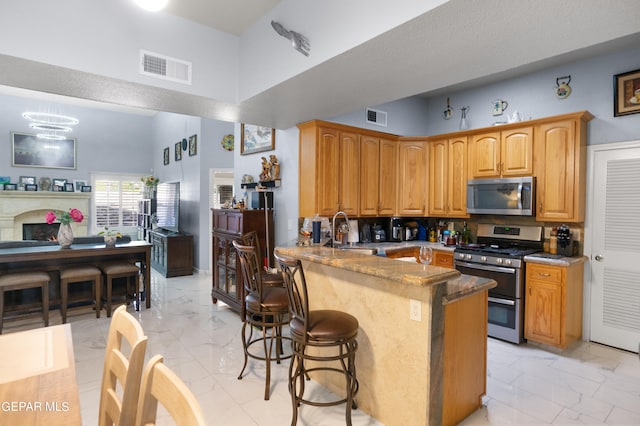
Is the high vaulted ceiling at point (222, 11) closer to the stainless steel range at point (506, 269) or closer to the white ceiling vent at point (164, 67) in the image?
the white ceiling vent at point (164, 67)

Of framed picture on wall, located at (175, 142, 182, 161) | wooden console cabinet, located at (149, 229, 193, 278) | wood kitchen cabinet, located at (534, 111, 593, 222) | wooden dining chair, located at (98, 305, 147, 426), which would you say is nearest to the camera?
wooden dining chair, located at (98, 305, 147, 426)

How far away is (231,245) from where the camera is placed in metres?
4.61

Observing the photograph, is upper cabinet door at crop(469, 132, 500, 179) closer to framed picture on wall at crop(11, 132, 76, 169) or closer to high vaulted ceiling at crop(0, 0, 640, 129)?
high vaulted ceiling at crop(0, 0, 640, 129)

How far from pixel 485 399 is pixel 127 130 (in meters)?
9.95

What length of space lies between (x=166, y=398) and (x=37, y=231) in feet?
31.7

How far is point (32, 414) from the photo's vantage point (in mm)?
1021

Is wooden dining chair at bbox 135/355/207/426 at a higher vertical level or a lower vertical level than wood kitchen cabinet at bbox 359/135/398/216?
lower

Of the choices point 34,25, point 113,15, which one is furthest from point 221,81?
point 34,25

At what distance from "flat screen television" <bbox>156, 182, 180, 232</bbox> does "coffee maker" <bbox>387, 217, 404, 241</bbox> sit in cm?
519

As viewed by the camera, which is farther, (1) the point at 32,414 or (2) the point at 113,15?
(2) the point at 113,15

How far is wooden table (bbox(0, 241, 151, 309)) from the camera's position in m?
4.10

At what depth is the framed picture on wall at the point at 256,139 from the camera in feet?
15.9

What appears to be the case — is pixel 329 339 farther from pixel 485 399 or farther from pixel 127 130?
pixel 127 130

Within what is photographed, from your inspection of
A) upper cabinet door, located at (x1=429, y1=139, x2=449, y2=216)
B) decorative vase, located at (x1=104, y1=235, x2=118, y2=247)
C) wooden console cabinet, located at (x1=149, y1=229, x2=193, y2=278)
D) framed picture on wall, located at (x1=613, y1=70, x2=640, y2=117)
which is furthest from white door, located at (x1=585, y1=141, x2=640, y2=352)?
wooden console cabinet, located at (x1=149, y1=229, x2=193, y2=278)
